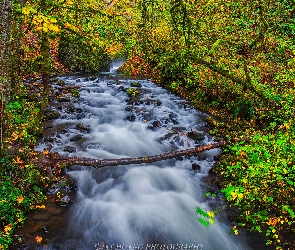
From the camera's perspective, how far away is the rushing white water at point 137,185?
17.5ft

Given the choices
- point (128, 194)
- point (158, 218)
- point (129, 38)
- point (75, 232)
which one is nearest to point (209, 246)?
point (158, 218)

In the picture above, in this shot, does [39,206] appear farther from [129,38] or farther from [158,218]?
[129,38]

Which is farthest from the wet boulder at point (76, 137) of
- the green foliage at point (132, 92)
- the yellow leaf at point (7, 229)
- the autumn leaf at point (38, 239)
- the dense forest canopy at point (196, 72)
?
the green foliage at point (132, 92)

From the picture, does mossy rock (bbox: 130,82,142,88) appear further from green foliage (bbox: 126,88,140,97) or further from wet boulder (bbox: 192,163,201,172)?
wet boulder (bbox: 192,163,201,172)

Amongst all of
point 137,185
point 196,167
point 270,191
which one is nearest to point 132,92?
point 196,167

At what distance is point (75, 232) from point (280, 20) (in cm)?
1435

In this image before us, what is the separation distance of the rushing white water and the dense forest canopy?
2.47 feet

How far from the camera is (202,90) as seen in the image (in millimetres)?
11578

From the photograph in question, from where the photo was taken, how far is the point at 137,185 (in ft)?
22.1

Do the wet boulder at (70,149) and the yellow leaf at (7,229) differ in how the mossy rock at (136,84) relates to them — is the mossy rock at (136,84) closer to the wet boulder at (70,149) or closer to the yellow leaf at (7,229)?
the wet boulder at (70,149)

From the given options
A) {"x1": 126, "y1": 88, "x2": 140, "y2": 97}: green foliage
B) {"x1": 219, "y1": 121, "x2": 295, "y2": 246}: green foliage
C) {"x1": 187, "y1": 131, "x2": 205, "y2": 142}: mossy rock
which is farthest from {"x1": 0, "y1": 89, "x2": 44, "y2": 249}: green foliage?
{"x1": 126, "y1": 88, "x2": 140, "y2": 97}: green foliage

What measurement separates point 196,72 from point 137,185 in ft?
22.5

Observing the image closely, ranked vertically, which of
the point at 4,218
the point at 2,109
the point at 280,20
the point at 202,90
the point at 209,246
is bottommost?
the point at 209,246

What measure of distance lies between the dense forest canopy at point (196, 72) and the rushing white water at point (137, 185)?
75 cm
